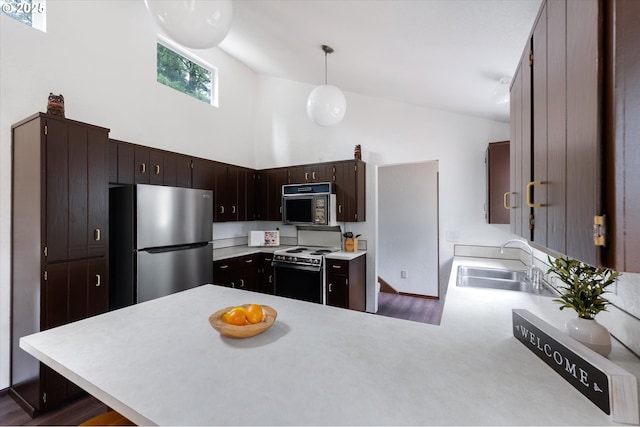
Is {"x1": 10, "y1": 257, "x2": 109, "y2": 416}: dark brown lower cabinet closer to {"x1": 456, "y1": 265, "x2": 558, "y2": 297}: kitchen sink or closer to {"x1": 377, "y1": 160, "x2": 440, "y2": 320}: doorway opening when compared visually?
{"x1": 456, "y1": 265, "x2": 558, "y2": 297}: kitchen sink

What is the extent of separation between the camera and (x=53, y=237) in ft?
6.59

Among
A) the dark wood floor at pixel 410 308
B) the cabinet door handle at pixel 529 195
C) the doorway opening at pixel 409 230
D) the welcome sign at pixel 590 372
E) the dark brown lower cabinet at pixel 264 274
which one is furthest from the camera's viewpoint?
the doorway opening at pixel 409 230

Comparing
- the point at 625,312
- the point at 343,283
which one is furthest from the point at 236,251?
the point at 625,312

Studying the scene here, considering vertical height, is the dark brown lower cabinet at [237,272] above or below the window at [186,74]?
below

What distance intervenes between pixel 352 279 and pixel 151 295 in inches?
88.4

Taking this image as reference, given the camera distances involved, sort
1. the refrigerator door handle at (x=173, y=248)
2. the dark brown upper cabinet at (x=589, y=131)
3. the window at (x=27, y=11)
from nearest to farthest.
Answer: the dark brown upper cabinet at (x=589, y=131) → the window at (x=27, y=11) → the refrigerator door handle at (x=173, y=248)

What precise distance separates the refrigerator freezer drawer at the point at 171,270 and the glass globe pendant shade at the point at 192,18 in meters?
1.94

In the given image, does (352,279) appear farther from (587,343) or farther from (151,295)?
(587,343)

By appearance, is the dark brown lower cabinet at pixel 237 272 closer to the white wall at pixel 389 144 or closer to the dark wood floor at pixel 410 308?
the white wall at pixel 389 144

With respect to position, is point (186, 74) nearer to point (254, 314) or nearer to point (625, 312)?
point (254, 314)

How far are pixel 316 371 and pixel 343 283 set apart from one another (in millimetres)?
2652

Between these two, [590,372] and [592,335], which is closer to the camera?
[590,372]

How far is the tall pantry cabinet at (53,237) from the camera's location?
77.8 inches

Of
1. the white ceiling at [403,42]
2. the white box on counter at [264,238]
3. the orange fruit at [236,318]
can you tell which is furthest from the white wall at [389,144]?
the orange fruit at [236,318]
